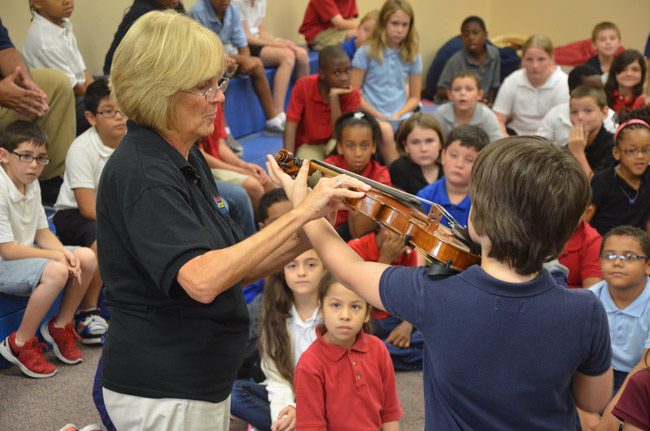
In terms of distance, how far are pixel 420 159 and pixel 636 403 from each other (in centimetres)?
229

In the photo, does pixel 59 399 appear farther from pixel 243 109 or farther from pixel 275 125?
pixel 275 125

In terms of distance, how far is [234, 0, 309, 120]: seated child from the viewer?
653 centimetres

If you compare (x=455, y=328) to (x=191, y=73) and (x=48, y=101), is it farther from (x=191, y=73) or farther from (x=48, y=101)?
(x=48, y=101)

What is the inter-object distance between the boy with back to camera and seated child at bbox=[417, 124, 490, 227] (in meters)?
2.32

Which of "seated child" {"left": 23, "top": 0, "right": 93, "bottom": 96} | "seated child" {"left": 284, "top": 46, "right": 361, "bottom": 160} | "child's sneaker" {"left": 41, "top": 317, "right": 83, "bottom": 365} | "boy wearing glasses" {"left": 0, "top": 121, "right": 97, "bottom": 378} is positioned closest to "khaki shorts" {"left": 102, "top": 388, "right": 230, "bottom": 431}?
"boy wearing glasses" {"left": 0, "top": 121, "right": 97, "bottom": 378}

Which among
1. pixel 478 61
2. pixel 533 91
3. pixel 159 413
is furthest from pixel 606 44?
pixel 159 413

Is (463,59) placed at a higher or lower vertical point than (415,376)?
higher

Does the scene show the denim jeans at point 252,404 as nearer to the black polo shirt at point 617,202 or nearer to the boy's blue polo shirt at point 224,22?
the black polo shirt at point 617,202

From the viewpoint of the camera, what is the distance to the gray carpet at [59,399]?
324cm

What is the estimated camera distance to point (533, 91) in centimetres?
615

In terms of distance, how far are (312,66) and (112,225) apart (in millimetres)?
5396

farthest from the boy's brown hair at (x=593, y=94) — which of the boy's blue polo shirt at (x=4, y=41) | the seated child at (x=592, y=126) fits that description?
the boy's blue polo shirt at (x=4, y=41)

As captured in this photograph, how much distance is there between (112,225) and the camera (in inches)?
70.1

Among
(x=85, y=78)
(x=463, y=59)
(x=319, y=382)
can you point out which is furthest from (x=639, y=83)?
(x=319, y=382)
